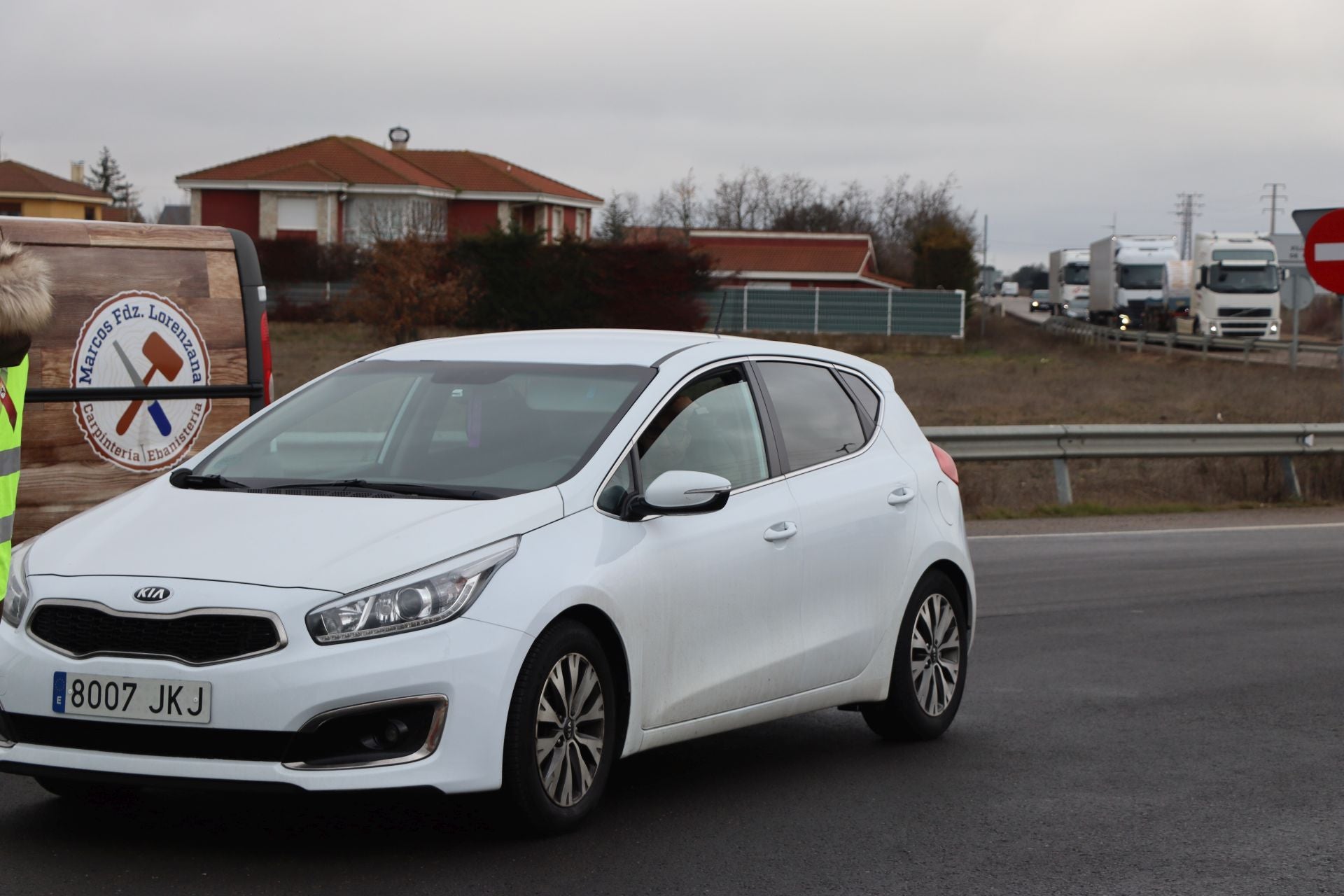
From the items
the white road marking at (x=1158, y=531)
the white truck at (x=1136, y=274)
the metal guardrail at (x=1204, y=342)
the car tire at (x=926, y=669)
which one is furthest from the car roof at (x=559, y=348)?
the white truck at (x=1136, y=274)

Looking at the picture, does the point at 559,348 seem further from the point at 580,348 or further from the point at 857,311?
the point at 857,311

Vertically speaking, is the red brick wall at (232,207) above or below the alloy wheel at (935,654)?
above

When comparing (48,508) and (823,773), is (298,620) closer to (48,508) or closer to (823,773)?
(823,773)

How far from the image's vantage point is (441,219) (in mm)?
74000

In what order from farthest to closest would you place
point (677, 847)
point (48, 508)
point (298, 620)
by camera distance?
point (48, 508) → point (677, 847) → point (298, 620)

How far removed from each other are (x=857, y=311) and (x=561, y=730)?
199ft

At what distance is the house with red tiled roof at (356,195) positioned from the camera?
75.6m

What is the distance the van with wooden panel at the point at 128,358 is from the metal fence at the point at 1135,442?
→ 8.30 m

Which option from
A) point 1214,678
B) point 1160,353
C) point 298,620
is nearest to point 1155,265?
point 1160,353

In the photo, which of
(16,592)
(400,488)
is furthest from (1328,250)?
(16,592)

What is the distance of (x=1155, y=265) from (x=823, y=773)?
65.2 meters

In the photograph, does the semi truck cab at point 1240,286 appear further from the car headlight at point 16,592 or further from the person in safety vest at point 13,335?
the car headlight at point 16,592

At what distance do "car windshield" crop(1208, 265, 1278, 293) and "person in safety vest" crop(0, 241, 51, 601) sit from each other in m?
57.2

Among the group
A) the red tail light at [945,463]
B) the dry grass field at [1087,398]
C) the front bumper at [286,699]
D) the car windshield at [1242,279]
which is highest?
the car windshield at [1242,279]
